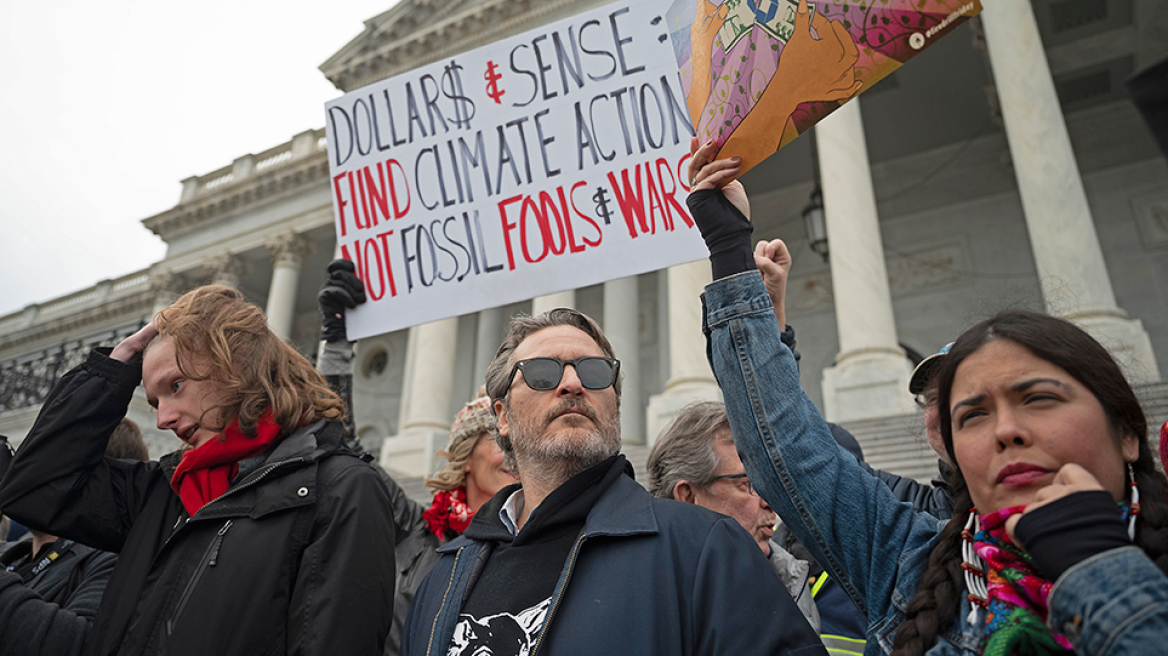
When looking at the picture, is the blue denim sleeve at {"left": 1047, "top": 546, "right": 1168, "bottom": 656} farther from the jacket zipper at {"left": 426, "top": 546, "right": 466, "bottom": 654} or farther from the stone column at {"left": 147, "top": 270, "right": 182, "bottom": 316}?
the stone column at {"left": 147, "top": 270, "right": 182, "bottom": 316}

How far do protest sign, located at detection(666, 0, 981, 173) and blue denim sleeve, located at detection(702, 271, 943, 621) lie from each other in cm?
36

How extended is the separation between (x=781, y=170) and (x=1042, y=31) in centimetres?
577

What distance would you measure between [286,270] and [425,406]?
23.3ft

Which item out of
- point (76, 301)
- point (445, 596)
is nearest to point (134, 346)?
point (445, 596)

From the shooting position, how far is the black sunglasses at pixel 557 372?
203 centimetres

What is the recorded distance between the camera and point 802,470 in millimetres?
1525

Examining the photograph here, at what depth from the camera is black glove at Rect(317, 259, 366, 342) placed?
3.21m

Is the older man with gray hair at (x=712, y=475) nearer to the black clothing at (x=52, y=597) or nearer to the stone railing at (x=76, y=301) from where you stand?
the black clothing at (x=52, y=597)

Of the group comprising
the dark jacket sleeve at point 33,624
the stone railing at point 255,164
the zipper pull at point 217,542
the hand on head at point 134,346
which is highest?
the stone railing at point 255,164

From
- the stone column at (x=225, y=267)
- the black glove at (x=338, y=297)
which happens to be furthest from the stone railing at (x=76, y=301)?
the black glove at (x=338, y=297)

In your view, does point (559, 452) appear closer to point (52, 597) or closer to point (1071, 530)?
point (1071, 530)

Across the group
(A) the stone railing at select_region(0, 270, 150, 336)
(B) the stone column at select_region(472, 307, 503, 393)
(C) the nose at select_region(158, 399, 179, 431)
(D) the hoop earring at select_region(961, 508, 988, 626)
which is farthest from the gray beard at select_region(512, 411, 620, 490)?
(A) the stone railing at select_region(0, 270, 150, 336)

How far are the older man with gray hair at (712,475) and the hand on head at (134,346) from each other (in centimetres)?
179

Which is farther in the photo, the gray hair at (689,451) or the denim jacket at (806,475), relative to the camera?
the gray hair at (689,451)
